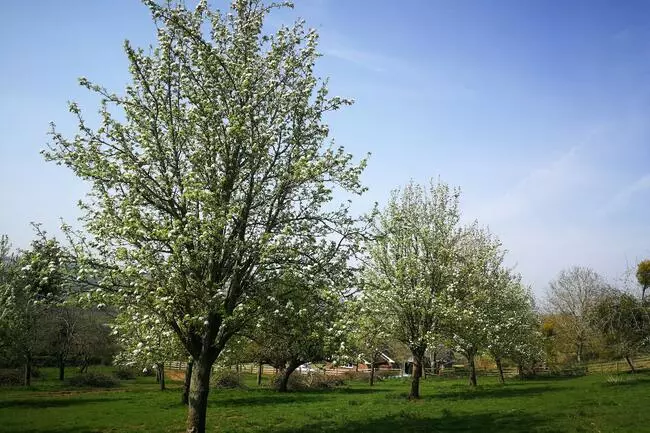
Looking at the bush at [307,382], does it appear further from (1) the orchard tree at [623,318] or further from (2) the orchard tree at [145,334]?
(2) the orchard tree at [145,334]

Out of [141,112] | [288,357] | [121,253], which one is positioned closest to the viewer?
[121,253]

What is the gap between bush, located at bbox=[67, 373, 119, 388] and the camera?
5675 cm

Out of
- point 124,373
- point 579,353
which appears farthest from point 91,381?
point 579,353

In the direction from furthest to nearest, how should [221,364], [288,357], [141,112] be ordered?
[288,357] → [221,364] → [141,112]

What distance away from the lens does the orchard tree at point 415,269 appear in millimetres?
34656

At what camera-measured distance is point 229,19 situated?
1972cm

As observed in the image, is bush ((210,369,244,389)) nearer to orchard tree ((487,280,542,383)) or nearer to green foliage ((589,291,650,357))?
orchard tree ((487,280,542,383))

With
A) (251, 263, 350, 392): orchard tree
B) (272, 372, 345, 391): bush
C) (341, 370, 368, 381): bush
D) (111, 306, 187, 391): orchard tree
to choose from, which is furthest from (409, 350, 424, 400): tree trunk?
(341, 370, 368, 381): bush

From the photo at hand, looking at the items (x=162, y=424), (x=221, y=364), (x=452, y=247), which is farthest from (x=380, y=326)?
(x=162, y=424)

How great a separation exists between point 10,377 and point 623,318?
66098 mm

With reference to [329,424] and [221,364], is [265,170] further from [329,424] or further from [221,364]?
[221,364]

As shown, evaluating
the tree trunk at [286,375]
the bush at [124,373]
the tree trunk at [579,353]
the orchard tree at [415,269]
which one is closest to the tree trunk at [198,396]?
the orchard tree at [415,269]

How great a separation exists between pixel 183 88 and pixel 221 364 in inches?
1007

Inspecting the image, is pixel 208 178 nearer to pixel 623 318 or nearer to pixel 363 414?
pixel 363 414
